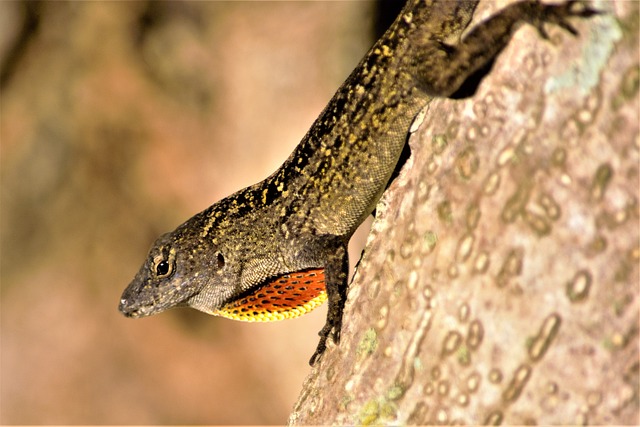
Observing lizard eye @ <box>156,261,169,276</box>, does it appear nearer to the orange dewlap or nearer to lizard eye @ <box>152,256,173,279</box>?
lizard eye @ <box>152,256,173,279</box>

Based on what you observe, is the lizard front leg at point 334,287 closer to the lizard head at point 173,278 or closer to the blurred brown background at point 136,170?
the lizard head at point 173,278

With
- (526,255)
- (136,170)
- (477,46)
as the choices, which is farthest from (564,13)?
(136,170)

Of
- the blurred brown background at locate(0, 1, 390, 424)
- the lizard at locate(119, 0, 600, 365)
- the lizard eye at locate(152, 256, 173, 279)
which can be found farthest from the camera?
the blurred brown background at locate(0, 1, 390, 424)

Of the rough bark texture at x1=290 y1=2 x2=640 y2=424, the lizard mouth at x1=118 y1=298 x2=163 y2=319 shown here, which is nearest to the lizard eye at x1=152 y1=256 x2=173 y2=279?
the lizard mouth at x1=118 y1=298 x2=163 y2=319

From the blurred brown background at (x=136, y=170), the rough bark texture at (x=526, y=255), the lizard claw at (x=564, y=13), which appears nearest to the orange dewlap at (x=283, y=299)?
the rough bark texture at (x=526, y=255)

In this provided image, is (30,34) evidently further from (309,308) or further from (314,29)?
(309,308)

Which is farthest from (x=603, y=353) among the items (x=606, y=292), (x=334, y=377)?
(x=334, y=377)

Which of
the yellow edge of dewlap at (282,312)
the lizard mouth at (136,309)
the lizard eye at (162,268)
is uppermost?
the lizard eye at (162,268)
